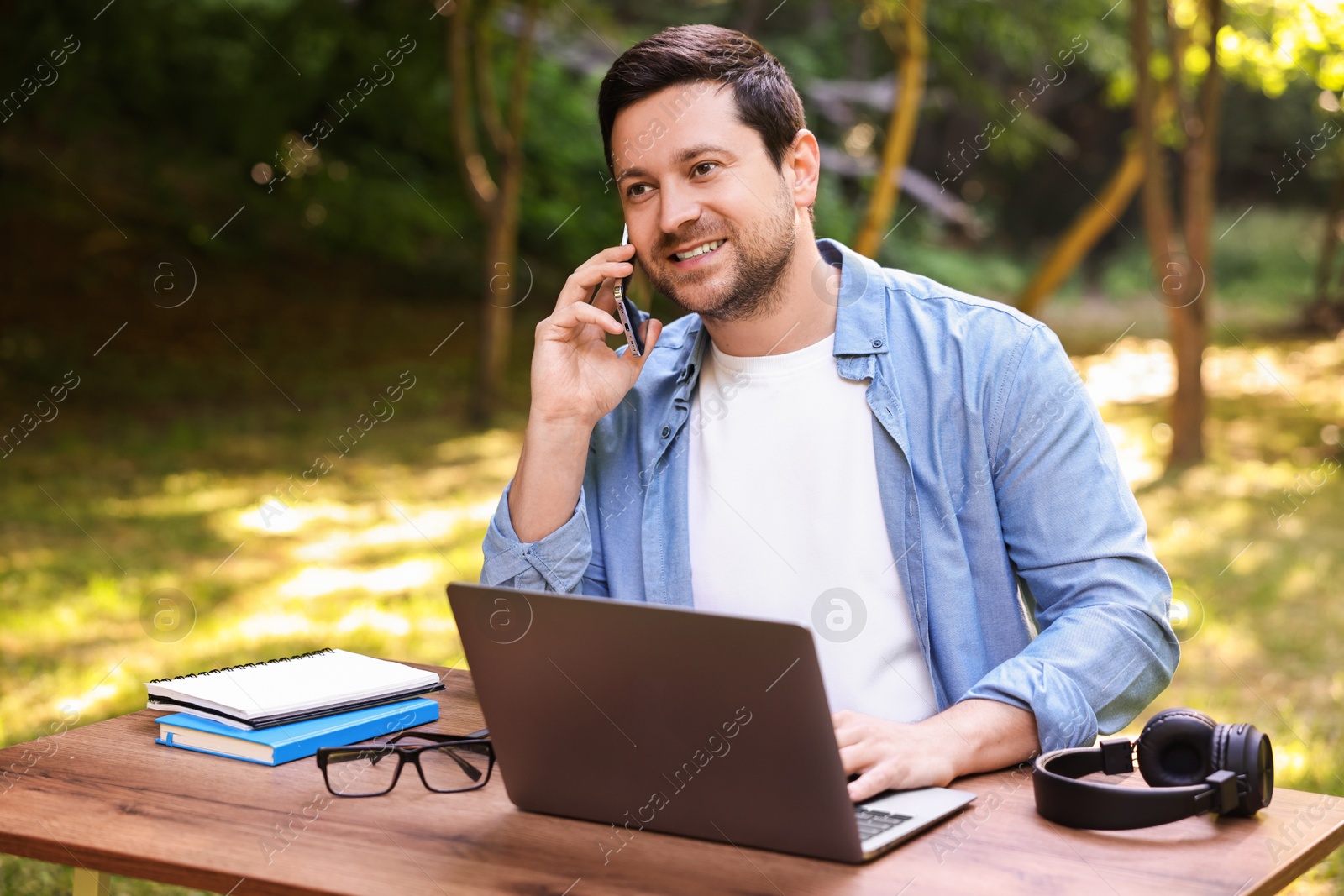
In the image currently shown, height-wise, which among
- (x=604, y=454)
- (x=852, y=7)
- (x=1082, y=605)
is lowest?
(x=1082, y=605)

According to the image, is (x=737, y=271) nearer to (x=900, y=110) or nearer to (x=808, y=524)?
(x=808, y=524)

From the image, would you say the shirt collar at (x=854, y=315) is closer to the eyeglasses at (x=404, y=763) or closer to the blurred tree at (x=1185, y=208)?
the eyeglasses at (x=404, y=763)

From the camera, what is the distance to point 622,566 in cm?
228

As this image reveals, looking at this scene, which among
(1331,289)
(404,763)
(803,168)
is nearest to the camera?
(404,763)

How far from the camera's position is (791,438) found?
87.8 inches

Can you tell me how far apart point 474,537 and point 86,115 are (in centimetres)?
650

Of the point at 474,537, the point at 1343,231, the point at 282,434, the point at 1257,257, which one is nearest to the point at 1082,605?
the point at 474,537

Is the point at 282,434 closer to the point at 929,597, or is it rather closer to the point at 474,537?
the point at 474,537

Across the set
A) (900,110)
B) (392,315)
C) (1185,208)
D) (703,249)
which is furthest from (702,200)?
(392,315)

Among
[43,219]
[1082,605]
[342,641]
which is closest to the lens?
[1082,605]

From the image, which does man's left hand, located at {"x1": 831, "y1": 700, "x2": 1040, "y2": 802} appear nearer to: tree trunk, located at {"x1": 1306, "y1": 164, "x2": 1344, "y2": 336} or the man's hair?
the man's hair

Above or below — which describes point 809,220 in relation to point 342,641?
below

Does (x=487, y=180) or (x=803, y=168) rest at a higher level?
(x=487, y=180)

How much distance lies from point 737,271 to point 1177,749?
1070 mm
